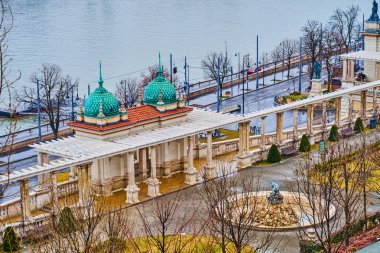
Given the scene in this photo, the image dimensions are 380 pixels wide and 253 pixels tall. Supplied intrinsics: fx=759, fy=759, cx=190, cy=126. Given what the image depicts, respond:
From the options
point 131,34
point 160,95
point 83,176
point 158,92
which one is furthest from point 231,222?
point 131,34

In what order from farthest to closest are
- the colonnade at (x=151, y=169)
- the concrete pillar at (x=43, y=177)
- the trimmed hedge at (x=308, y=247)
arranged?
1. the concrete pillar at (x=43, y=177)
2. the colonnade at (x=151, y=169)
3. the trimmed hedge at (x=308, y=247)

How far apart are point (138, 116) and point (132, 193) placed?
20.7 ft

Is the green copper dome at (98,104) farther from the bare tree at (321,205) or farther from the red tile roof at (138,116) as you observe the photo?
the bare tree at (321,205)

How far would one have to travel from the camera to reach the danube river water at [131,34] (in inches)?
4451

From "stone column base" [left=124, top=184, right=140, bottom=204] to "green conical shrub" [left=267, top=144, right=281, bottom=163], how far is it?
11.6 m

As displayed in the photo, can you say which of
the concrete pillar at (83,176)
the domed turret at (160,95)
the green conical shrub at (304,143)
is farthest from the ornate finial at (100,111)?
the green conical shrub at (304,143)

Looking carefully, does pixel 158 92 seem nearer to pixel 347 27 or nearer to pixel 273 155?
pixel 273 155

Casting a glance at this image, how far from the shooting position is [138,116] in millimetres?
47531

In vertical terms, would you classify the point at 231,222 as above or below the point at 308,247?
above

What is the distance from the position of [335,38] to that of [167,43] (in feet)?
105

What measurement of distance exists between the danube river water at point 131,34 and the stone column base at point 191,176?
53.1 m

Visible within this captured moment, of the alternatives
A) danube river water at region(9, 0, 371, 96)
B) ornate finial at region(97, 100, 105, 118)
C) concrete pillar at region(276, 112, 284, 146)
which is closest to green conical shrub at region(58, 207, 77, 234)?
ornate finial at region(97, 100, 105, 118)

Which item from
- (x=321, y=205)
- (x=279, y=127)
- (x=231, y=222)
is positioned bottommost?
(x=279, y=127)

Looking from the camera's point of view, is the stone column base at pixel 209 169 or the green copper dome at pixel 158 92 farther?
the green copper dome at pixel 158 92
